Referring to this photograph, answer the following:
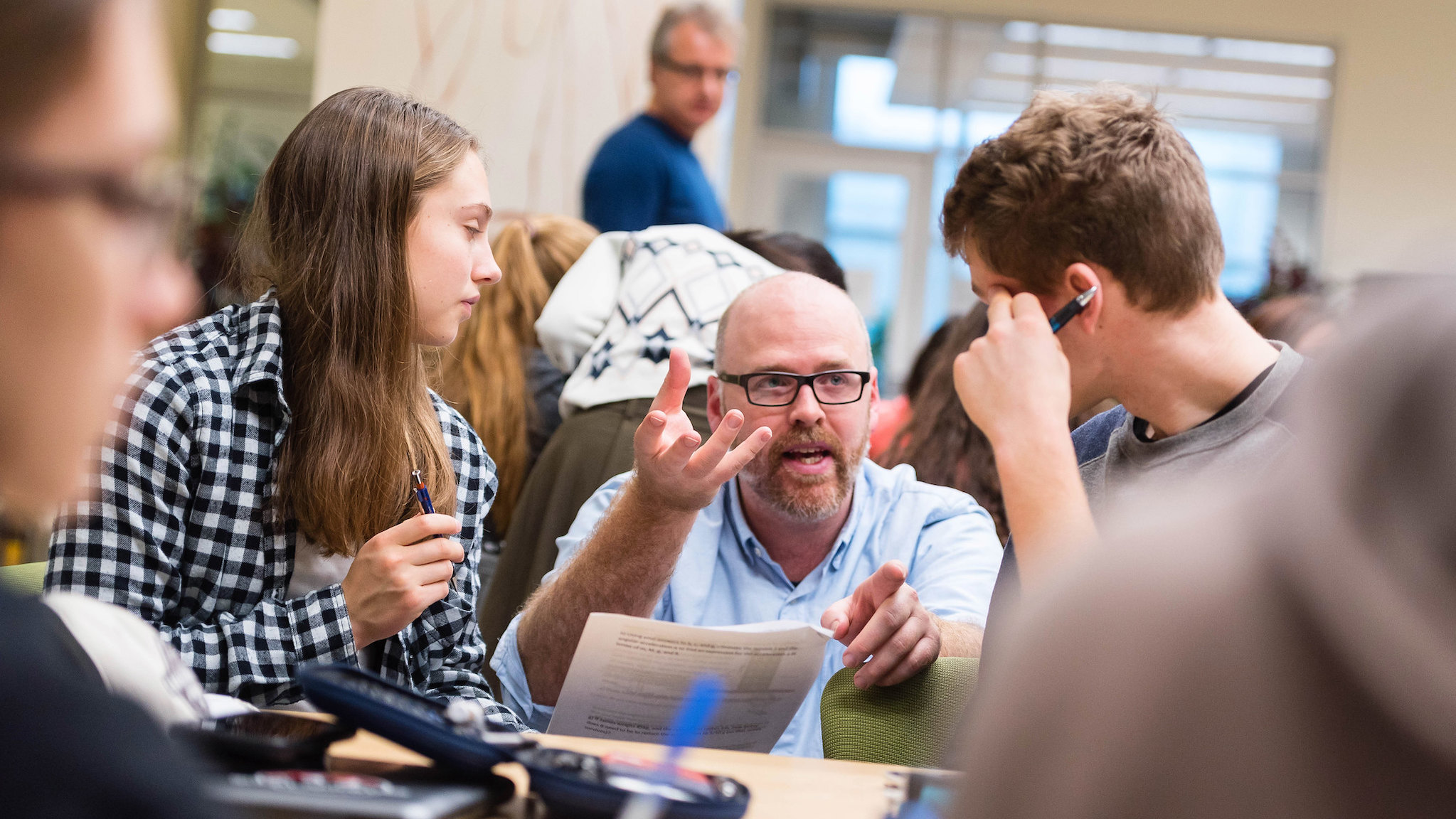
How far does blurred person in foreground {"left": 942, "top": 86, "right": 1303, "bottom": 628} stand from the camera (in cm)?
144

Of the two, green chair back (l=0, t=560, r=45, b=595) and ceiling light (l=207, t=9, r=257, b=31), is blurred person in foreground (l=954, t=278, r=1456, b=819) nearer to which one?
green chair back (l=0, t=560, r=45, b=595)

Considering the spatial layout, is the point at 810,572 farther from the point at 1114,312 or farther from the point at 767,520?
the point at 1114,312

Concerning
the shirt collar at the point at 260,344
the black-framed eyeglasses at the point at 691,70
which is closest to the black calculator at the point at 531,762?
the shirt collar at the point at 260,344

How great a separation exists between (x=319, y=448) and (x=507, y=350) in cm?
118

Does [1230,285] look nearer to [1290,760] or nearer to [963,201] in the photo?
[963,201]

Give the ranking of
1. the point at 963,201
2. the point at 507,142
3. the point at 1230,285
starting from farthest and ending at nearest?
the point at 1230,285, the point at 507,142, the point at 963,201

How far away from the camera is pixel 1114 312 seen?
1524 mm

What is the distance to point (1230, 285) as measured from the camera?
27.3 ft

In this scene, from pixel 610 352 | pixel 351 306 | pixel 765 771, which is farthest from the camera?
pixel 610 352

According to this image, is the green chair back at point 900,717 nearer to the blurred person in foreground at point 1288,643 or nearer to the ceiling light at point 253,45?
the blurred person in foreground at point 1288,643

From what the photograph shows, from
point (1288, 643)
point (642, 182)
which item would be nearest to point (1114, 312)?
point (1288, 643)

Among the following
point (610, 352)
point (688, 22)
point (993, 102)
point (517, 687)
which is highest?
point (993, 102)

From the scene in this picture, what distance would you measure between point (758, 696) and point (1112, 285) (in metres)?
0.69

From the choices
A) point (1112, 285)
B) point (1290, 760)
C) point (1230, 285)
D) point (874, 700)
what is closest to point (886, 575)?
point (874, 700)
